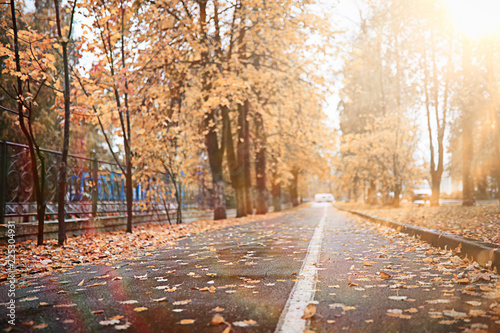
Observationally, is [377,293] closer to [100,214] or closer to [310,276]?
[310,276]

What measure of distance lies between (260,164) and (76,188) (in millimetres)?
15041

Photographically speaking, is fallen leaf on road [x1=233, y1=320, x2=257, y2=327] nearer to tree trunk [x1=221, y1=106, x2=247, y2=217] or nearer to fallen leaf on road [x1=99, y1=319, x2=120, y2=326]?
fallen leaf on road [x1=99, y1=319, x2=120, y2=326]

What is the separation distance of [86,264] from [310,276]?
11.8 feet

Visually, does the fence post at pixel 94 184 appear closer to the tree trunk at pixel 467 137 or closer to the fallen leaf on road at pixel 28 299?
the fallen leaf on road at pixel 28 299

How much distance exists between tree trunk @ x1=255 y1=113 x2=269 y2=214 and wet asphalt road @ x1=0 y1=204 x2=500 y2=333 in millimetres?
17004

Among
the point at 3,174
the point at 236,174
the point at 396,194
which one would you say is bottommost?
the point at 396,194

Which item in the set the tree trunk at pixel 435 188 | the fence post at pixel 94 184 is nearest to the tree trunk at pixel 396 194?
the tree trunk at pixel 435 188

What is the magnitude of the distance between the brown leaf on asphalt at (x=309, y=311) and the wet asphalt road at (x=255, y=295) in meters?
0.05

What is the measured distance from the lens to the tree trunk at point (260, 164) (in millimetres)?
23991

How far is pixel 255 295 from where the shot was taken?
→ 4230 mm

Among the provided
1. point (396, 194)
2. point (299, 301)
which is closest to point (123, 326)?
point (299, 301)

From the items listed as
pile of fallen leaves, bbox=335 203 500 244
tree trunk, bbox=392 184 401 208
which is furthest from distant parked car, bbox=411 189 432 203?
pile of fallen leaves, bbox=335 203 500 244

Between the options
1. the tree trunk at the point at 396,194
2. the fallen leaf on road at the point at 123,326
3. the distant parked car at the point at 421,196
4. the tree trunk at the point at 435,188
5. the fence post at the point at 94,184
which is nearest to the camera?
the fallen leaf on road at the point at 123,326

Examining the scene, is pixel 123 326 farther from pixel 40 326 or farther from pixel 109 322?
pixel 40 326
